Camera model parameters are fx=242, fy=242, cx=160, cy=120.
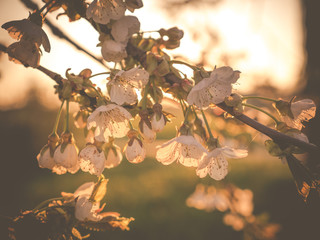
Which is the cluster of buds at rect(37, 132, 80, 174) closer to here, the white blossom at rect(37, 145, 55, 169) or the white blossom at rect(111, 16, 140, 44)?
the white blossom at rect(37, 145, 55, 169)

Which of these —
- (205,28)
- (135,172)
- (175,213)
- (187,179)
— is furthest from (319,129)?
(135,172)

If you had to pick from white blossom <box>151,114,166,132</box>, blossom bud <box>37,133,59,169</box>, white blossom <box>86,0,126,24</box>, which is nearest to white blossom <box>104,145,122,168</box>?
blossom bud <box>37,133,59,169</box>

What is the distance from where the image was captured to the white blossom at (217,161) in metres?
0.92

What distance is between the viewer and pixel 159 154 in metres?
0.97

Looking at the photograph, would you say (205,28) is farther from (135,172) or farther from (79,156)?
(135,172)

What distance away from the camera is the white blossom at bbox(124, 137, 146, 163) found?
94cm

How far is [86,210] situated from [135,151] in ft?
1.10

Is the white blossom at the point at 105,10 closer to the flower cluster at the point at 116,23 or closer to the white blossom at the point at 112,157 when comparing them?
the flower cluster at the point at 116,23

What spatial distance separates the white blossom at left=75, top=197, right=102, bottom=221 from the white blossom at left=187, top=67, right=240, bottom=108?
61 centimetres

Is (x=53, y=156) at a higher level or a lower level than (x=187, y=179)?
lower

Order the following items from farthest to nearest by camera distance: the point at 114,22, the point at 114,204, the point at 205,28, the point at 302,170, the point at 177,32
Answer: the point at 114,204
the point at 205,28
the point at 177,32
the point at 114,22
the point at 302,170

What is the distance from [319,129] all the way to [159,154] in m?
1.16

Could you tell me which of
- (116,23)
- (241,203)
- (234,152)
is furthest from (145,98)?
(241,203)

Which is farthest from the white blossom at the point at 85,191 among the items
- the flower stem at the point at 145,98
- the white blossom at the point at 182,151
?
the flower stem at the point at 145,98
